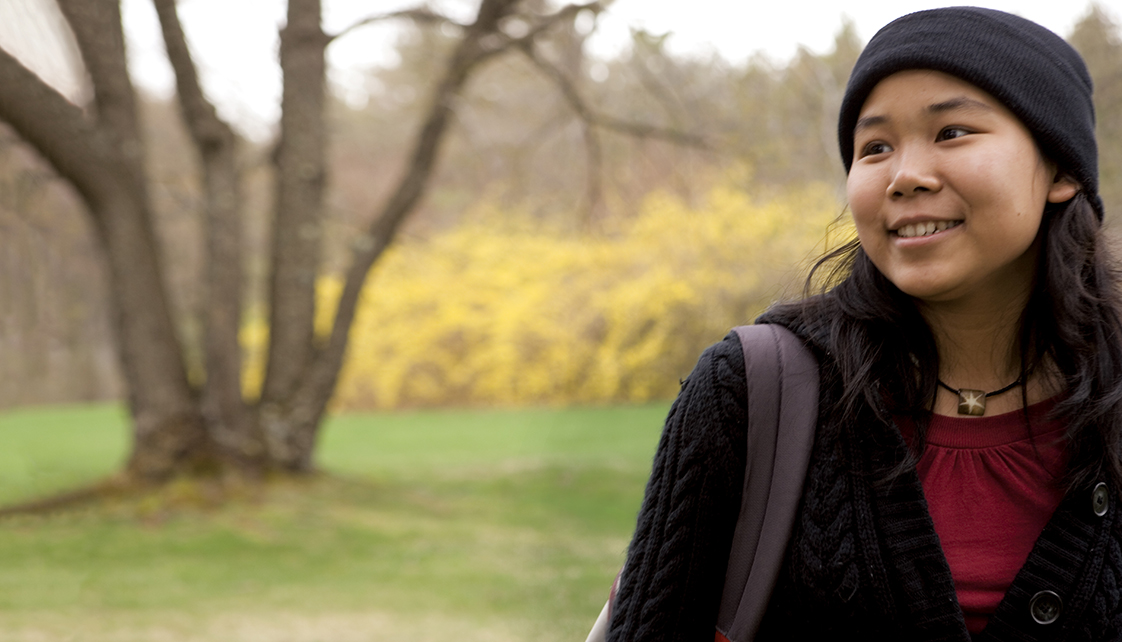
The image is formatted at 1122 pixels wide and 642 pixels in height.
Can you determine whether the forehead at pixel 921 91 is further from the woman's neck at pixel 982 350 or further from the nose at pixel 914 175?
the woman's neck at pixel 982 350

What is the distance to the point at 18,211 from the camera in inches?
240

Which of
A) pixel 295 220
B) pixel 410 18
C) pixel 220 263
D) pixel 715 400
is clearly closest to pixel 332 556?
pixel 220 263

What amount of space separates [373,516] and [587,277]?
710 centimetres

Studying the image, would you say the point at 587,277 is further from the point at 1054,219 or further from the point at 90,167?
the point at 1054,219

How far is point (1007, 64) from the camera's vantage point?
1291 mm

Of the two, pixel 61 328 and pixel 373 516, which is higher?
pixel 61 328

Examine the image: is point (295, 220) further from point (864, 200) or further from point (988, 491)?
point (988, 491)

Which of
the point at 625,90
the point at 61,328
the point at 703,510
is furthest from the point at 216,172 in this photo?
the point at 703,510

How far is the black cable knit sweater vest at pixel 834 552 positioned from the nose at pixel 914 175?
30 cm

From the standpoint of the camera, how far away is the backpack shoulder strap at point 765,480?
1.25m

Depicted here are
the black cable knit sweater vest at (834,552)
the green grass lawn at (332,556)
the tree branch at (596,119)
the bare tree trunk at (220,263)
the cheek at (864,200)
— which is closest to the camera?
the black cable knit sweater vest at (834,552)

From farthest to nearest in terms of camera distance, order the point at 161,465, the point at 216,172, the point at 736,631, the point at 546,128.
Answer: the point at 546,128, the point at 216,172, the point at 161,465, the point at 736,631

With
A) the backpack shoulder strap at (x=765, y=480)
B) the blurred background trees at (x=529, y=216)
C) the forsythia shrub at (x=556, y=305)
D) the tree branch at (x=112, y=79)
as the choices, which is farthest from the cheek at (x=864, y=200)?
the forsythia shrub at (x=556, y=305)

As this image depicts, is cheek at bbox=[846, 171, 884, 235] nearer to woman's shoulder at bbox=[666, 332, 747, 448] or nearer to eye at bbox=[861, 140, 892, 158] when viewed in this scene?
eye at bbox=[861, 140, 892, 158]
